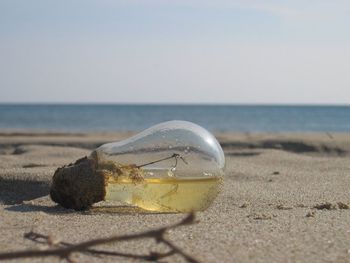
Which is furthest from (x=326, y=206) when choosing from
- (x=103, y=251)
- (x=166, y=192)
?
(x=103, y=251)

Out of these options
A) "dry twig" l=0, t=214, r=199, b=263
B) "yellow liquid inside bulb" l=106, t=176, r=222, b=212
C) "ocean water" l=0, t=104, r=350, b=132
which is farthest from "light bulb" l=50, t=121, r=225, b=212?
"ocean water" l=0, t=104, r=350, b=132

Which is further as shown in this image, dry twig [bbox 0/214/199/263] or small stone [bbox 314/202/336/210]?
small stone [bbox 314/202/336/210]

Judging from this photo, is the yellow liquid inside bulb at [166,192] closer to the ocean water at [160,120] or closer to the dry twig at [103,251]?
the dry twig at [103,251]

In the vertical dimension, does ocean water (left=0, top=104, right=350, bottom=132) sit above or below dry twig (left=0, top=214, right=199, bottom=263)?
below

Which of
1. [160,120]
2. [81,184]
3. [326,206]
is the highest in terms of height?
[81,184]

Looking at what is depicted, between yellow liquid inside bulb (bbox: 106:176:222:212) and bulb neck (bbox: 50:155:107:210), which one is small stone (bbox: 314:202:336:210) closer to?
yellow liquid inside bulb (bbox: 106:176:222:212)

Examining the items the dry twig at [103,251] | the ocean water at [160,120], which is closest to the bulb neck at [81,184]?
the dry twig at [103,251]

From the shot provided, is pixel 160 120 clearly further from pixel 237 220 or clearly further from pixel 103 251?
pixel 103 251
